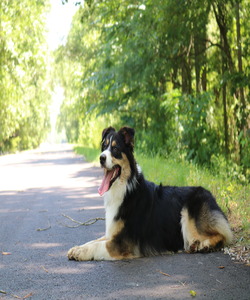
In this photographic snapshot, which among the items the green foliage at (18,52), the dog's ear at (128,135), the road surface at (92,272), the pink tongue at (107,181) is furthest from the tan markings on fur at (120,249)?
the green foliage at (18,52)

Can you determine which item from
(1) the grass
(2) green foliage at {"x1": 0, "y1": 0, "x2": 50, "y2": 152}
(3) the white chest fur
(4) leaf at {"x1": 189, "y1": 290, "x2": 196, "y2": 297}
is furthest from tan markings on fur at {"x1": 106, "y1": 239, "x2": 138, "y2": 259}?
(2) green foliage at {"x1": 0, "y1": 0, "x2": 50, "y2": 152}

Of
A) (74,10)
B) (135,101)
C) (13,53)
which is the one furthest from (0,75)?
(135,101)

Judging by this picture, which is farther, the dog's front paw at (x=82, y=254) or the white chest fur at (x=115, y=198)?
the white chest fur at (x=115, y=198)

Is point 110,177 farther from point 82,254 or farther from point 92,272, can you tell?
point 92,272

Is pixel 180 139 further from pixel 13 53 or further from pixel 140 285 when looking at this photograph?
pixel 13 53

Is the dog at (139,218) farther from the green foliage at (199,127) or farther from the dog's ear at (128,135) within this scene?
the green foliage at (199,127)

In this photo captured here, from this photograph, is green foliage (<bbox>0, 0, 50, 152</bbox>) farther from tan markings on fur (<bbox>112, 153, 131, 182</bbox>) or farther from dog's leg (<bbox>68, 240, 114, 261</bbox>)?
dog's leg (<bbox>68, 240, 114, 261</bbox>)

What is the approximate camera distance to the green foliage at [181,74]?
11.7m

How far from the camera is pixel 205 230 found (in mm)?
5520

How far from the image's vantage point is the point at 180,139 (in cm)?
1401

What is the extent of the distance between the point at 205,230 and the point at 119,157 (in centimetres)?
145

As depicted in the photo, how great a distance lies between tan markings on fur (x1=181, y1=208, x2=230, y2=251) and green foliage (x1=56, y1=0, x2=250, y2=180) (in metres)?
4.96

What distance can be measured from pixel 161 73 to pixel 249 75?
389cm

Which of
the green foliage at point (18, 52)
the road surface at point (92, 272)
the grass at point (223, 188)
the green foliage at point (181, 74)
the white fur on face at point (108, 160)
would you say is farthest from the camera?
the green foliage at point (18, 52)
